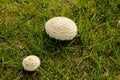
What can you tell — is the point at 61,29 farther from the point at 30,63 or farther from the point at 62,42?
the point at 30,63

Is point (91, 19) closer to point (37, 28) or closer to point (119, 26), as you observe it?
point (119, 26)

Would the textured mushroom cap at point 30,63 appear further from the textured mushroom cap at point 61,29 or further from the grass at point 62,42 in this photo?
the textured mushroom cap at point 61,29

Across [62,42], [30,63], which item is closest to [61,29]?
[62,42]

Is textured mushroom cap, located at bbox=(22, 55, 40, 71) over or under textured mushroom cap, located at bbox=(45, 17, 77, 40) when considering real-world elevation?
under

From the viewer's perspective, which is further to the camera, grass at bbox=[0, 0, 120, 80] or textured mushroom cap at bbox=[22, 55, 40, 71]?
grass at bbox=[0, 0, 120, 80]

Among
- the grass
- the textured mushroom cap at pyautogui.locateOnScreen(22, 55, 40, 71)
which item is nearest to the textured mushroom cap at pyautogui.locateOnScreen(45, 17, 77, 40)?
the grass

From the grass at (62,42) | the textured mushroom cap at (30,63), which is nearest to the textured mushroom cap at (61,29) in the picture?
the grass at (62,42)

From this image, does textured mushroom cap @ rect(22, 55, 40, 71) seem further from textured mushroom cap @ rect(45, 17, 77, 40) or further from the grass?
textured mushroom cap @ rect(45, 17, 77, 40)
